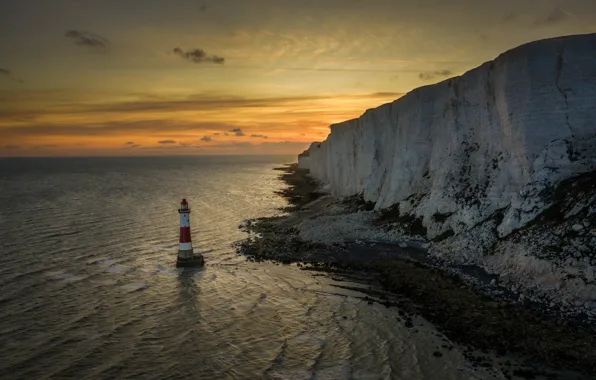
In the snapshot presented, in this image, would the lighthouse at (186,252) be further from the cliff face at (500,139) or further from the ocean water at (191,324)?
the cliff face at (500,139)

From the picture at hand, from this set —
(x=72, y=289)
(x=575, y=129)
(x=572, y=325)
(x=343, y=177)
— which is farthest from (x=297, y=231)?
(x=343, y=177)

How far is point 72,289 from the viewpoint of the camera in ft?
48.6

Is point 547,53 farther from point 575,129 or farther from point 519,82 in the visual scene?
point 575,129

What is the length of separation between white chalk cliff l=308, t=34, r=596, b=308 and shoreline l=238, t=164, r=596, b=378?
2.50m

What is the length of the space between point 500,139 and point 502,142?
9.5 inches

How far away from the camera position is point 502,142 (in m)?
18.8

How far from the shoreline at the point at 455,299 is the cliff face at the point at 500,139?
106 inches

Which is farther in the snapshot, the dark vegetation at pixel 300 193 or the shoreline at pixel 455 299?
the dark vegetation at pixel 300 193

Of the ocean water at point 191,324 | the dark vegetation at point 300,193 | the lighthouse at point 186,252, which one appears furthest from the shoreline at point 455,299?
the dark vegetation at point 300,193

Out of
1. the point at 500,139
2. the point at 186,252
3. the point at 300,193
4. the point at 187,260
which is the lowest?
the point at 300,193

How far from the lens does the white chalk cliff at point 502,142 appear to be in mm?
16125

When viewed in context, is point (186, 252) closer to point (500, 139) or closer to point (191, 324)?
point (191, 324)

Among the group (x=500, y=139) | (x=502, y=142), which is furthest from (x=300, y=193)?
(x=502, y=142)

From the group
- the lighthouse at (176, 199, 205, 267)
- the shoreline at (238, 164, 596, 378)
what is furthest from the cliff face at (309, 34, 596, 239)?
the lighthouse at (176, 199, 205, 267)
